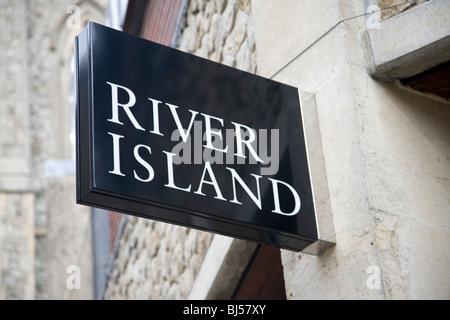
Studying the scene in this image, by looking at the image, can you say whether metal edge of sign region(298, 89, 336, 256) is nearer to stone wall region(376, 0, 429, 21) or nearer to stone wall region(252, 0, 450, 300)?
stone wall region(252, 0, 450, 300)

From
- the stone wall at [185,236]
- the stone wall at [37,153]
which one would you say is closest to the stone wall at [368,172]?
the stone wall at [185,236]

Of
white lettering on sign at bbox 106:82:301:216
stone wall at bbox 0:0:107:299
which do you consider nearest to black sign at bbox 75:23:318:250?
white lettering on sign at bbox 106:82:301:216

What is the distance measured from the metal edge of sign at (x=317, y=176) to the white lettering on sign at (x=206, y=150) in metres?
0.11

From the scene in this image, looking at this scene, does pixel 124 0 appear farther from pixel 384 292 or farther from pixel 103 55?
pixel 384 292

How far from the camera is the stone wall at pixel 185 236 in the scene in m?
4.71

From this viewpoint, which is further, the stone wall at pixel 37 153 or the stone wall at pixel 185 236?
the stone wall at pixel 37 153

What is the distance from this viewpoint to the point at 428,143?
348cm

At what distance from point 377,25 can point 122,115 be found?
3.45 ft

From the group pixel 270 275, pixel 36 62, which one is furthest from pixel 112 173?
pixel 36 62

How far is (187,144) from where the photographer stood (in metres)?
3.18

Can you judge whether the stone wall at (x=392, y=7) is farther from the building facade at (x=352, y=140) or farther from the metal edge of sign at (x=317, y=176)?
A: the metal edge of sign at (x=317, y=176)

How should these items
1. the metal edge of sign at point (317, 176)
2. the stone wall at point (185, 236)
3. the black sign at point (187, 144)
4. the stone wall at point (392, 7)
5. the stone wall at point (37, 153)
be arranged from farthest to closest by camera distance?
the stone wall at point (37, 153), the stone wall at point (185, 236), the stone wall at point (392, 7), the metal edge of sign at point (317, 176), the black sign at point (187, 144)

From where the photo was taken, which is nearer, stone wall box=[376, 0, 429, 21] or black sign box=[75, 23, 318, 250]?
black sign box=[75, 23, 318, 250]

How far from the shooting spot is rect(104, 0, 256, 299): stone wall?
15.4ft
